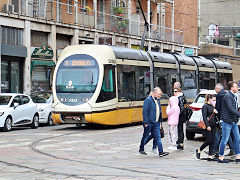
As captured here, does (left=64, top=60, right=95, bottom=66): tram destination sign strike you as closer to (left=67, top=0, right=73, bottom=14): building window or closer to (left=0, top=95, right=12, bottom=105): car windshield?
(left=0, top=95, right=12, bottom=105): car windshield

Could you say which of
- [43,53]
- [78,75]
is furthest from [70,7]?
[78,75]

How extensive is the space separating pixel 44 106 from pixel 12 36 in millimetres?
8442

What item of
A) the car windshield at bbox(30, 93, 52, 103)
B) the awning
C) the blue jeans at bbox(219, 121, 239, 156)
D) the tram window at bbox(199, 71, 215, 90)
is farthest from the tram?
the awning

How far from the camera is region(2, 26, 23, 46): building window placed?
108 feet

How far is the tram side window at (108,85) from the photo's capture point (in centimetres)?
2205

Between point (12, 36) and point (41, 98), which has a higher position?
point (12, 36)

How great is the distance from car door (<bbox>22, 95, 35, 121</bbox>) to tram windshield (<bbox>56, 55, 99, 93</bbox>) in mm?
2303

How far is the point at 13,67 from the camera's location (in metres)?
34.1

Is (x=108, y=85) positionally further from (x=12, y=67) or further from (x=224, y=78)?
(x=224, y=78)

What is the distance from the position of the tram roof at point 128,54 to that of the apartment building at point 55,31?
497 centimetres

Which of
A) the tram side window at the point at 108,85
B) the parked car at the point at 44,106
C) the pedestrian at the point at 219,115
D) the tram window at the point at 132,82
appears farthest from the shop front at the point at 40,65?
the pedestrian at the point at 219,115

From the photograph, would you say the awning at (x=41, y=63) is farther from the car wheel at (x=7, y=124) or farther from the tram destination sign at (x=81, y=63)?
the tram destination sign at (x=81, y=63)

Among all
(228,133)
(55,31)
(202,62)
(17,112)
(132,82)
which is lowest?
(17,112)

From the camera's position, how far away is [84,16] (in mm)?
40375
